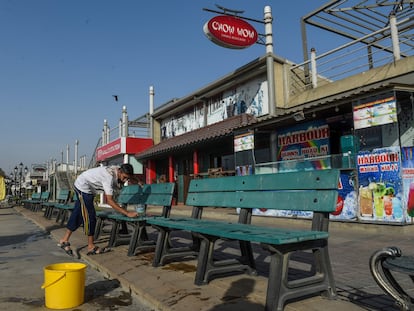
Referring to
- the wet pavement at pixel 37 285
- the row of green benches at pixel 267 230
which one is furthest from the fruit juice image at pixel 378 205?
the wet pavement at pixel 37 285

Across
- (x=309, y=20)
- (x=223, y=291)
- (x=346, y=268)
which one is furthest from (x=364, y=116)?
(x=309, y=20)

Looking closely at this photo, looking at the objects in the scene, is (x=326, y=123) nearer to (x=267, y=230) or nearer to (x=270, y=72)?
(x=270, y=72)

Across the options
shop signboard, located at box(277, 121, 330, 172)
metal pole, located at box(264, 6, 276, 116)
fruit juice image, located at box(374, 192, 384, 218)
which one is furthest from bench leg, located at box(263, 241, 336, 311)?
metal pole, located at box(264, 6, 276, 116)

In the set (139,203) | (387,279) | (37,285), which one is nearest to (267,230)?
(387,279)

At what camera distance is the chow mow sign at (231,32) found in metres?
A: 13.6

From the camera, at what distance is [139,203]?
263 inches

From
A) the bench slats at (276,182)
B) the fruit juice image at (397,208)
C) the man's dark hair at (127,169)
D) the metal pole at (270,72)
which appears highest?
the metal pole at (270,72)

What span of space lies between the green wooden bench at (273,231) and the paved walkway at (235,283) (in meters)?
0.15

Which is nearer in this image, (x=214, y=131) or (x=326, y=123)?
(x=326, y=123)

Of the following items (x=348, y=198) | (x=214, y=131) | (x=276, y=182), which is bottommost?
(x=348, y=198)

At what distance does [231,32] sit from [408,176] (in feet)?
28.7

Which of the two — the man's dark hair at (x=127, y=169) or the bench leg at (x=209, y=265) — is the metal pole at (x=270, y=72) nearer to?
the man's dark hair at (x=127, y=169)

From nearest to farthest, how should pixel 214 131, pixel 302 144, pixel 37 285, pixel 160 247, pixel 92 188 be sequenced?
pixel 37 285 < pixel 160 247 < pixel 92 188 < pixel 302 144 < pixel 214 131

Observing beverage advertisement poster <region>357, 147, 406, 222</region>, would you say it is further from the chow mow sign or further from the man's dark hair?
the chow mow sign
